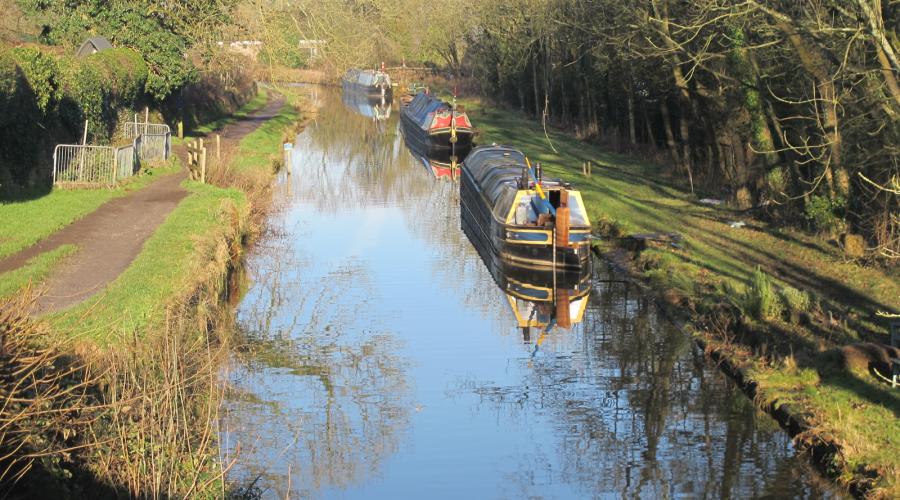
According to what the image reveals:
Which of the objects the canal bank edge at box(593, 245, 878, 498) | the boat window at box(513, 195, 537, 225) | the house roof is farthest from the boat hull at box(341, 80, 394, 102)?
the canal bank edge at box(593, 245, 878, 498)

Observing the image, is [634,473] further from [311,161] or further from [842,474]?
[311,161]

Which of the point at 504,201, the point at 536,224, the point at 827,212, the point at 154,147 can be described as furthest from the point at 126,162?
the point at 827,212

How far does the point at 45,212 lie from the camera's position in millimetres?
21875

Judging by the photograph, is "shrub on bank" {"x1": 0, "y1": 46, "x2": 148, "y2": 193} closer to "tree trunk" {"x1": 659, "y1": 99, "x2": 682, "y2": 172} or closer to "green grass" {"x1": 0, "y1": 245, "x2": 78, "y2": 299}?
"green grass" {"x1": 0, "y1": 245, "x2": 78, "y2": 299}

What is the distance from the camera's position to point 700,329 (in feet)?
54.5

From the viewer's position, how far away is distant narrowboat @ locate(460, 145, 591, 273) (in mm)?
21203

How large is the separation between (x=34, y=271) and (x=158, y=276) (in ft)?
5.55

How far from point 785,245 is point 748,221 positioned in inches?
106

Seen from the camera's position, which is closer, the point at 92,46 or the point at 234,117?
the point at 92,46

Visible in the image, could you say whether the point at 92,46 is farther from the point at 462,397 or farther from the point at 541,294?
the point at 462,397

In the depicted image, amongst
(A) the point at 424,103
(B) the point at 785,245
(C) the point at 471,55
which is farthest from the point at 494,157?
(C) the point at 471,55

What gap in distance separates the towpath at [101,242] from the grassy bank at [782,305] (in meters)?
8.01

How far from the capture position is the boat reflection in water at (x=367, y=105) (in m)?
65.2

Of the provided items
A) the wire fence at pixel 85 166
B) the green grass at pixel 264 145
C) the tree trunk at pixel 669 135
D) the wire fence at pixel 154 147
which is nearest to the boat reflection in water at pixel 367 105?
the green grass at pixel 264 145
